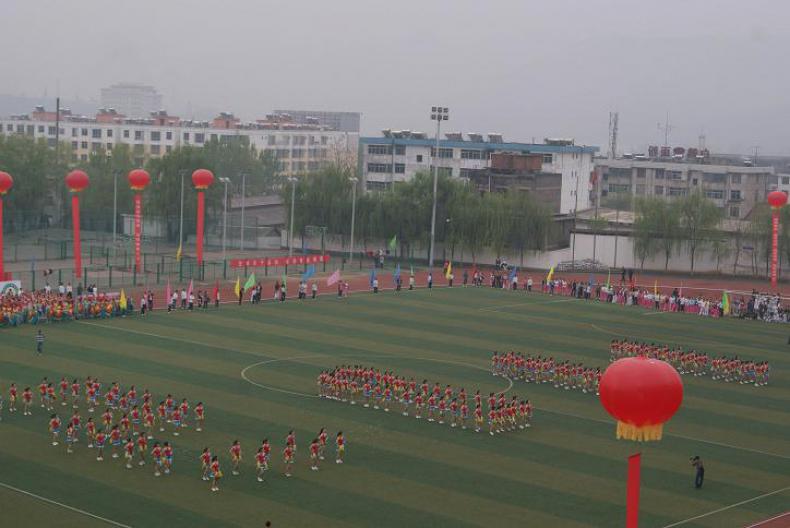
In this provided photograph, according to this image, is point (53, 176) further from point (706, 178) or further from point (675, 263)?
point (706, 178)

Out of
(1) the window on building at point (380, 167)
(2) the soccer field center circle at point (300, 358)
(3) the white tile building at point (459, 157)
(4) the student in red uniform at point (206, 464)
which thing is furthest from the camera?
(1) the window on building at point (380, 167)

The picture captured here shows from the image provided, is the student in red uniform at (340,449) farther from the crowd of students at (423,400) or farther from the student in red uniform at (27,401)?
the student in red uniform at (27,401)

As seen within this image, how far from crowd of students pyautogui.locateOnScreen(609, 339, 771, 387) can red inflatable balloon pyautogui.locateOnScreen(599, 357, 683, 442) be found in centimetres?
2570

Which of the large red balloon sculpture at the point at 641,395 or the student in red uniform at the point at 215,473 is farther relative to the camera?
the student in red uniform at the point at 215,473

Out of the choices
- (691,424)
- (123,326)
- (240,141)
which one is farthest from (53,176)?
(691,424)

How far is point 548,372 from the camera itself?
46062 millimetres

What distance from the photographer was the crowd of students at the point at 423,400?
1500 inches

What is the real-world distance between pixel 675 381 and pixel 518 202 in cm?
6803

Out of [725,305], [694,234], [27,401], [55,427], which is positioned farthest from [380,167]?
[55,427]

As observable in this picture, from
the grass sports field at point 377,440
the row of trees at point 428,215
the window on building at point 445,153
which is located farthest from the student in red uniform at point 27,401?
the window on building at point 445,153

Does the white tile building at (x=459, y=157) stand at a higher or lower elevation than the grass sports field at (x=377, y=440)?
higher

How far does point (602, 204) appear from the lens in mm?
141375

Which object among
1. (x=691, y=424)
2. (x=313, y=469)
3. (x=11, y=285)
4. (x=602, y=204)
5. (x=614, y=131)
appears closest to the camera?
(x=313, y=469)

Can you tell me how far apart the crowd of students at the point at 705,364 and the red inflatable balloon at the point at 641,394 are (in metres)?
25.7
